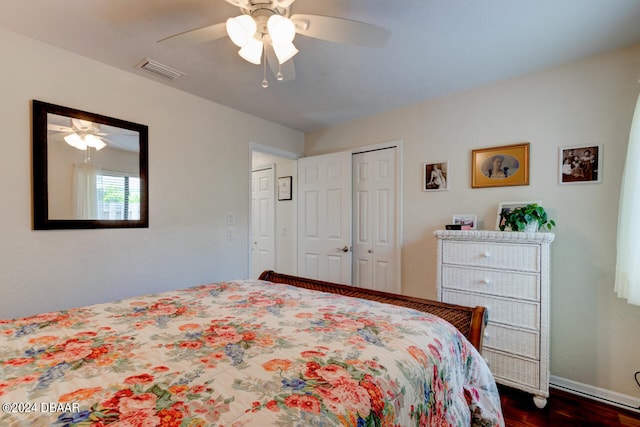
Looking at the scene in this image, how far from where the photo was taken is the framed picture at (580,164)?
198 centimetres

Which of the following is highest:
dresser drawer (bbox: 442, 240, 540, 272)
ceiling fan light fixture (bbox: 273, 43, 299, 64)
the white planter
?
ceiling fan light fixture (bbox: 273, 43, 299, 64)

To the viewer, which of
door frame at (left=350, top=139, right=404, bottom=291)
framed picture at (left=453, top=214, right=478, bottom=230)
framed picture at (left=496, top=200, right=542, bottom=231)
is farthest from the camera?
door frame at (left=350, top=139, right=404, bottom=291)

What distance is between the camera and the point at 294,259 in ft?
12.3

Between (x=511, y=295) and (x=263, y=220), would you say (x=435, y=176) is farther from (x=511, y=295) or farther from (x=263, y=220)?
(x=263, y=220)

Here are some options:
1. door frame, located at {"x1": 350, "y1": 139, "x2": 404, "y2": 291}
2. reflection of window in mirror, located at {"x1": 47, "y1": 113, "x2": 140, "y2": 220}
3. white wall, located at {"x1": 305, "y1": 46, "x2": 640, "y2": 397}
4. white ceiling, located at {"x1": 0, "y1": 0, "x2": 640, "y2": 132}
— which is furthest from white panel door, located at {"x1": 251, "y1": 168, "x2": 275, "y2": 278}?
white wall, located at {"x1": 305, "y1": 46, "x2": 640, "y2": 397}

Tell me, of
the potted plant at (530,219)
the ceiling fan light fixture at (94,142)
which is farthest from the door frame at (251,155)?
the potted plant at (530,219)

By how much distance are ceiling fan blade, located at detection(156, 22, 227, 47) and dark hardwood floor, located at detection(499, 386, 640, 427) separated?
8.76 ft

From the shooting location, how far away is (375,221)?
3.12 metres

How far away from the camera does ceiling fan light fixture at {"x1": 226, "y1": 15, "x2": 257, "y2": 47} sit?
121 cm

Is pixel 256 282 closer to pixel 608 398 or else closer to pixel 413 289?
pixel 413 289

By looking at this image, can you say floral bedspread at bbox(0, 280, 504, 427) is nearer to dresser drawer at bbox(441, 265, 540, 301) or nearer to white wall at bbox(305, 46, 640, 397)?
dresser drawer at bbox(441, 265, 540, 301)

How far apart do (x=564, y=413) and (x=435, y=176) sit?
1.88 m

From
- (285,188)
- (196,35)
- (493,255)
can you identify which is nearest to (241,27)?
(196,35)

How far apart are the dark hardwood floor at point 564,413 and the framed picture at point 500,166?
153 cm
